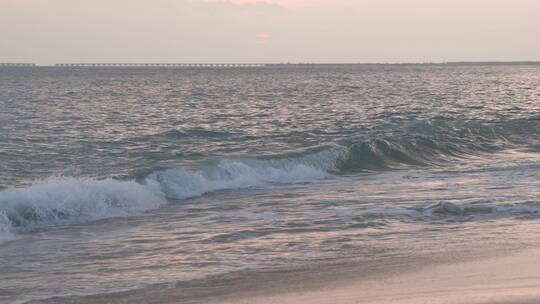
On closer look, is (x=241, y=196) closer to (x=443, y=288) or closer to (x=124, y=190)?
(x=124, y=190)

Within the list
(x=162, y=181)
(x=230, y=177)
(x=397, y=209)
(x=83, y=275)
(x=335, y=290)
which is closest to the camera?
(x=335, y=290)

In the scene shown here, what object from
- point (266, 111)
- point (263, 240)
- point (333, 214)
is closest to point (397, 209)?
point (333, 214)

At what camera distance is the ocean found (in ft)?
35.5

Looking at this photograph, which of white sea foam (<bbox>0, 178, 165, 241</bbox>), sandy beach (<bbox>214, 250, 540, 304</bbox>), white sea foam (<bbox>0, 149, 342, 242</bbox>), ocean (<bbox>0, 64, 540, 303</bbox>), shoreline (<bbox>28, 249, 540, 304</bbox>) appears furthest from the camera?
white sea foam (<bbox>0, 149, 342, 242</bbox>)

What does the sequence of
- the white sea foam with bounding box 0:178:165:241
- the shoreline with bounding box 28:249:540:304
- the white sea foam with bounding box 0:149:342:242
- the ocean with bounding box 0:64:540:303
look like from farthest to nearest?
the white sea foam with bounding box 0:149:342:242 → the white sea foam with bounding box 0:178:165:241 → the ocean with bounding box 0:64:540:303 → the shoreline with bounding box 28:249:540:304

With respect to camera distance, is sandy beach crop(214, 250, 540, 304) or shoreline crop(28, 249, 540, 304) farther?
shoreline crop(28, 249, 540, 304)

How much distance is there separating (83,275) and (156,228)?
→ 360cm

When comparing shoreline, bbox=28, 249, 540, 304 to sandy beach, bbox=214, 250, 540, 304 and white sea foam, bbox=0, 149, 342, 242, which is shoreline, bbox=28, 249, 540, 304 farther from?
white sea foam, bbox=0, 149, 342, 242

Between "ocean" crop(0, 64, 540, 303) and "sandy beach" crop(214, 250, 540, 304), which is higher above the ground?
"sandy beach" crop(214, 250, 540, 304)

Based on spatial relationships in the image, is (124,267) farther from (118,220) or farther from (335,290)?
(118,220)

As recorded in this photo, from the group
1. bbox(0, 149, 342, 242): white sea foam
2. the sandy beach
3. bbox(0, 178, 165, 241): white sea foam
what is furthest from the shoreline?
bbox(0, 178, 165, 241): white sea foam

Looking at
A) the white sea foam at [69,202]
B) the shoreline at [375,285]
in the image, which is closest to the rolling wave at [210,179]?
the white sea foam at [69,202]

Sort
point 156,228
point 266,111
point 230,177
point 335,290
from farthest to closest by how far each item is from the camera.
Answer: point 266,111, point 230,177, point 156,228, point 335,290

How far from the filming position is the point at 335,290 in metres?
8.99
